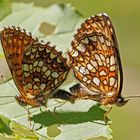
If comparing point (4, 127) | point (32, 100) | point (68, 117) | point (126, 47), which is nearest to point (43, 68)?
point (32, 100)

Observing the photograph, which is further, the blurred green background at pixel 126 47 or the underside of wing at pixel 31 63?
the blurred green background at pixel 126 47

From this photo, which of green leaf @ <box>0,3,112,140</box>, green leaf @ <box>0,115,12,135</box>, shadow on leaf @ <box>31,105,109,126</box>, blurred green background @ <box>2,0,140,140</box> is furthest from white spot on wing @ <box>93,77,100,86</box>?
blurred green background @ <box>2,0,140,140</box>

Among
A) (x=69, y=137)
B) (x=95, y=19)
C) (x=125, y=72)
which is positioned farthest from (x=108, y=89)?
(x=125, y=72)

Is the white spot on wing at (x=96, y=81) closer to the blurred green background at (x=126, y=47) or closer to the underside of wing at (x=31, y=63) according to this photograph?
the underside of wing at (x=31, y=63)

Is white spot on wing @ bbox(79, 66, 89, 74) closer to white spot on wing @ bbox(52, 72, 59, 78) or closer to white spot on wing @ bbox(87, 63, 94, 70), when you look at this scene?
white spot on wing @ bbox(87, 63, 94, 70)

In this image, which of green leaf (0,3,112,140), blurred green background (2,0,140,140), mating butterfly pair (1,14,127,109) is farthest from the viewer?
blurred green background (2,0,140,140)

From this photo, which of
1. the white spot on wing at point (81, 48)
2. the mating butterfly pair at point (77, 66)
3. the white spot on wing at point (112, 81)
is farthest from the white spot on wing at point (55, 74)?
the white spot on wing at point (112, 81)

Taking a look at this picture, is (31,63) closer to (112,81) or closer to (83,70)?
(83,70)
